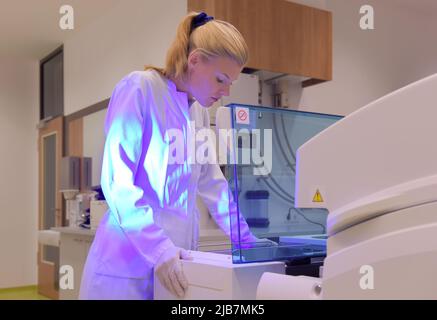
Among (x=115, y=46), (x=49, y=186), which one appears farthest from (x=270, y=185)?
(x=49, y=186)

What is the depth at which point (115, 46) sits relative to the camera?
13.0 ft

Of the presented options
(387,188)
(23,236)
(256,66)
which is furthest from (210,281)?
(23,236)

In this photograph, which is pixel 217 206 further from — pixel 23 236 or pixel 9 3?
pixel 23 236

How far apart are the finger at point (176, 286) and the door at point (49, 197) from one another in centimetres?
424

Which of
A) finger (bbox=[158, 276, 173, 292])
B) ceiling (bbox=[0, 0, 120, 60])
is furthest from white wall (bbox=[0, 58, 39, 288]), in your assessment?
finger (bbox=[158, 276, 173, 292])

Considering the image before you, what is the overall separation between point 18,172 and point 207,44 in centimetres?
504

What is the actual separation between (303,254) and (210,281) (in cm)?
21

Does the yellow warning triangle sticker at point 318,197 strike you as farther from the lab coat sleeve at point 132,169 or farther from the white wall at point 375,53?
the white wall at point 375,53

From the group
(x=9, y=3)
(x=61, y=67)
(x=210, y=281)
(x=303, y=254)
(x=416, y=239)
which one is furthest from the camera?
(x=61, y=67)

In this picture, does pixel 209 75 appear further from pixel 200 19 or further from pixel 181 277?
pixel 181 277

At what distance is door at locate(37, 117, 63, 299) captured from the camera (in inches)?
197

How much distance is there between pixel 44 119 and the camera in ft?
17.7

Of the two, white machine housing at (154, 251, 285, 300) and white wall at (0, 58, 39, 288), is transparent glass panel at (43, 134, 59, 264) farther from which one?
white machine housing at (154, 251, 285, 300)

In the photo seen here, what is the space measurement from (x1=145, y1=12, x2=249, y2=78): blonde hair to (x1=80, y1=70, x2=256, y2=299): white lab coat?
59 millimetres
